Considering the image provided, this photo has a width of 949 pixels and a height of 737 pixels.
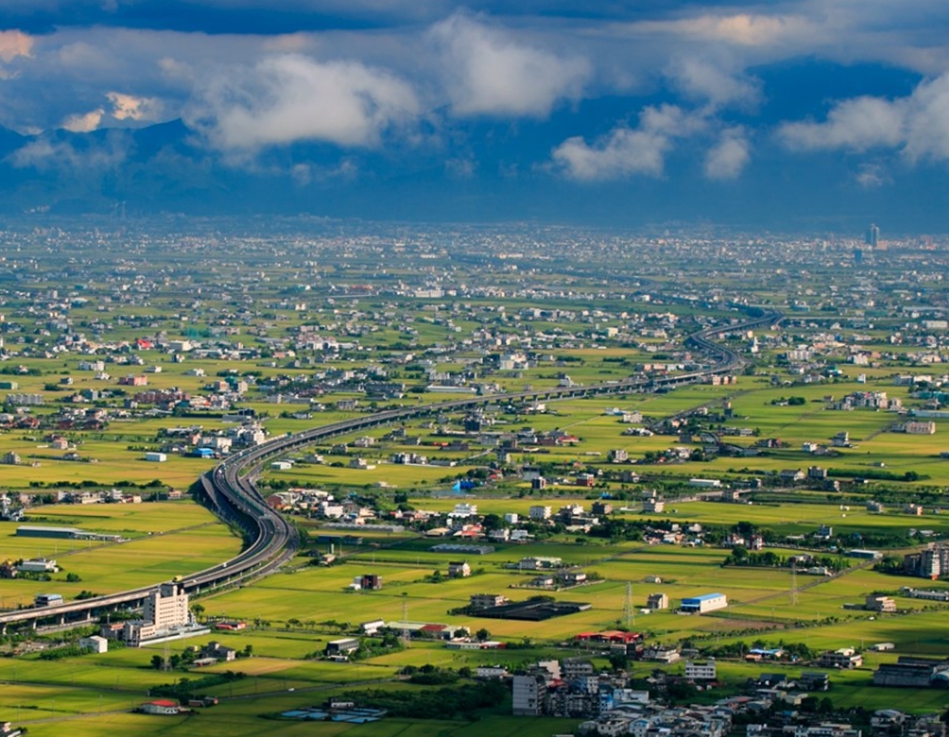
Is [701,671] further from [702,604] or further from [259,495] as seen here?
[259,495]

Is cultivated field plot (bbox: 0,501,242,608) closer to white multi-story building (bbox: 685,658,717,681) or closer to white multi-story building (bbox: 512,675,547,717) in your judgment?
white multi-story building (bbox: 512,675,547,717)

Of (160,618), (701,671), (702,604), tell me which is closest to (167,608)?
(160,618)

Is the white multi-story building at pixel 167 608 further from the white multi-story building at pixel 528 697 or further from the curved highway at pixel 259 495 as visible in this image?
the white multi-story building at pixel 528 697

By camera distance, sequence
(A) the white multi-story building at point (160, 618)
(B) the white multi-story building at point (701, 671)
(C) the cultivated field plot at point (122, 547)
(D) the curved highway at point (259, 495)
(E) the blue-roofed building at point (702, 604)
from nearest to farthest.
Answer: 1. (B) the white multi-story building at point (701, 671)
2. (A) the white multi-story building at point (160, 618)
3. (E) the blue-roofed building at point (702, 604)
4. (D) the curved highway at point (259, 495)
5. (C) the cultivated field plot at point (122, 547)

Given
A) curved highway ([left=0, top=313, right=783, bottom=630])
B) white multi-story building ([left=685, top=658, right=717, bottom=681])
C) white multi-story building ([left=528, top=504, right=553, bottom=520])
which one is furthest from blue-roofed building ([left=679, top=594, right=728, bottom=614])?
white multi-story building ([left=528, top=504, right=553, bottom=520])

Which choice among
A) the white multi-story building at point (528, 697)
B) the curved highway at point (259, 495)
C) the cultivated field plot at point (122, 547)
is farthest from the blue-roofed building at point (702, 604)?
the cultivated field plot at point (122, 547)
